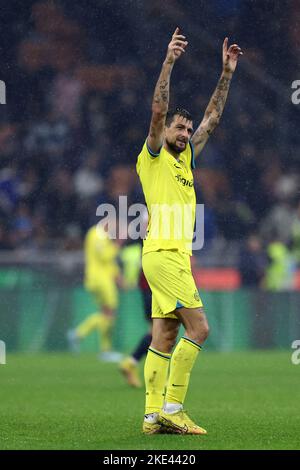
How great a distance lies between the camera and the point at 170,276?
6.79 metres

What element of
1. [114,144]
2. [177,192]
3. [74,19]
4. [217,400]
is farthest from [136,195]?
[177,192]

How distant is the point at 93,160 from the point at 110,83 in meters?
1.46

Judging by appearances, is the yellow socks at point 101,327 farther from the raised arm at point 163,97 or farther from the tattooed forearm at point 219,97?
the raised arm at point 163,97

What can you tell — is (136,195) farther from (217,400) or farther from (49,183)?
(217,400)

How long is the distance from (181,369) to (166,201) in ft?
3.46

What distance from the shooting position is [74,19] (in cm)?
1761

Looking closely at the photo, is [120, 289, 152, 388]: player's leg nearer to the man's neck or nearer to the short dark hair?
the man's neck

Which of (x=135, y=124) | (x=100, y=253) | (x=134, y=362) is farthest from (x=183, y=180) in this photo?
(x=135, y=124)

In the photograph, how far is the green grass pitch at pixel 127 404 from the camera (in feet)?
21.1

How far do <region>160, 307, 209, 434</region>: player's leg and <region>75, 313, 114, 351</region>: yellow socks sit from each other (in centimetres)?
753

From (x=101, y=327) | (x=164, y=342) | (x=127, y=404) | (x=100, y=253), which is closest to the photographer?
(x=164, y=342)

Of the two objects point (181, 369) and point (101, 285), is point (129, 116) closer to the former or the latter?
point (101, 285)

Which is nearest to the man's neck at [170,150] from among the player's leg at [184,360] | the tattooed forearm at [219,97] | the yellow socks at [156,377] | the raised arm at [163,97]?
the raised arm at [163,97]

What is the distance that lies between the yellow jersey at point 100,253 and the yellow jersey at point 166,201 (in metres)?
8.18
